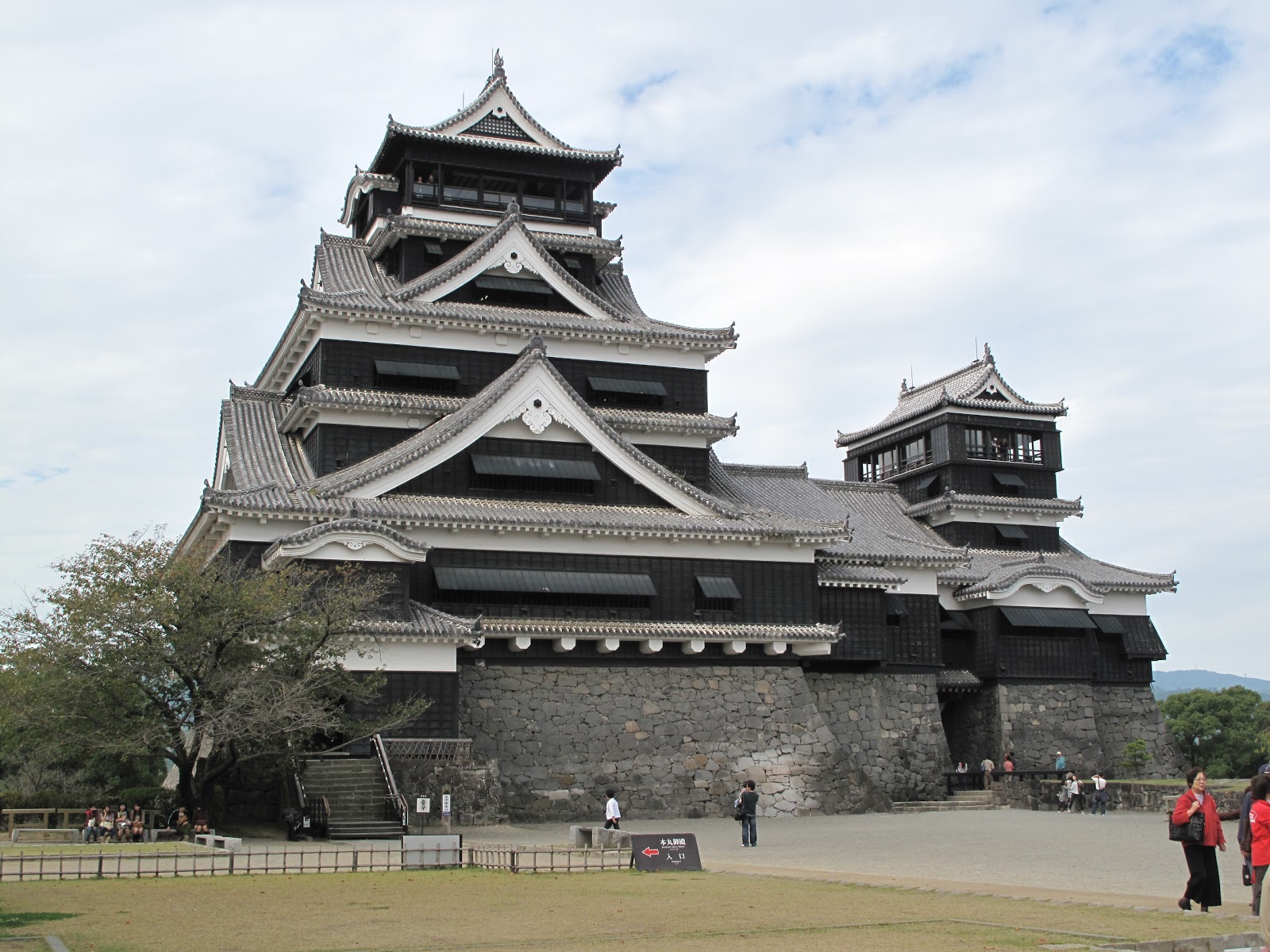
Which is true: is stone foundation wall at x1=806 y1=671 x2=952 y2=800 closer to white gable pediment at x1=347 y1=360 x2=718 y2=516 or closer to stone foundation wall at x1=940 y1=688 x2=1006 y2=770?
stone foundation wall at x1=940 y1=688 x2=1006 y2=770

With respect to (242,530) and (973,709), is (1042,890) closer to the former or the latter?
(242,530)

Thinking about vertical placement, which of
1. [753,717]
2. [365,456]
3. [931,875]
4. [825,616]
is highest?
[365,456]

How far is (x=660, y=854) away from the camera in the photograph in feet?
67.8

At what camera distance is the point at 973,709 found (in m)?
47.9

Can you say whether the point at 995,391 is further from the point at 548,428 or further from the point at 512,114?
the point at 548,428

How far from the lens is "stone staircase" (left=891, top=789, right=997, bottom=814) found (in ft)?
127

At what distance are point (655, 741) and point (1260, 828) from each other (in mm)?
22061

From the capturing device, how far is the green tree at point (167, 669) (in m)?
24.8

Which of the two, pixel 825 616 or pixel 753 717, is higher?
pixel 825 616

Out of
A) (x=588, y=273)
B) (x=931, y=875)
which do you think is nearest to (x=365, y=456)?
(x=588, y=273)

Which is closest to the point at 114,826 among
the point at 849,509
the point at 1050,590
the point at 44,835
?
the point at 44,835

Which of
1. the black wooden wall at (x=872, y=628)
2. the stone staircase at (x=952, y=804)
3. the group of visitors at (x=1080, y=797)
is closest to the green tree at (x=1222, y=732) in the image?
the stone staircase at (x=952, y=804)

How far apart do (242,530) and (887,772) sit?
20.6 metres

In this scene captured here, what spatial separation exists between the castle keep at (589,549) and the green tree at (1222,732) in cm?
1352
